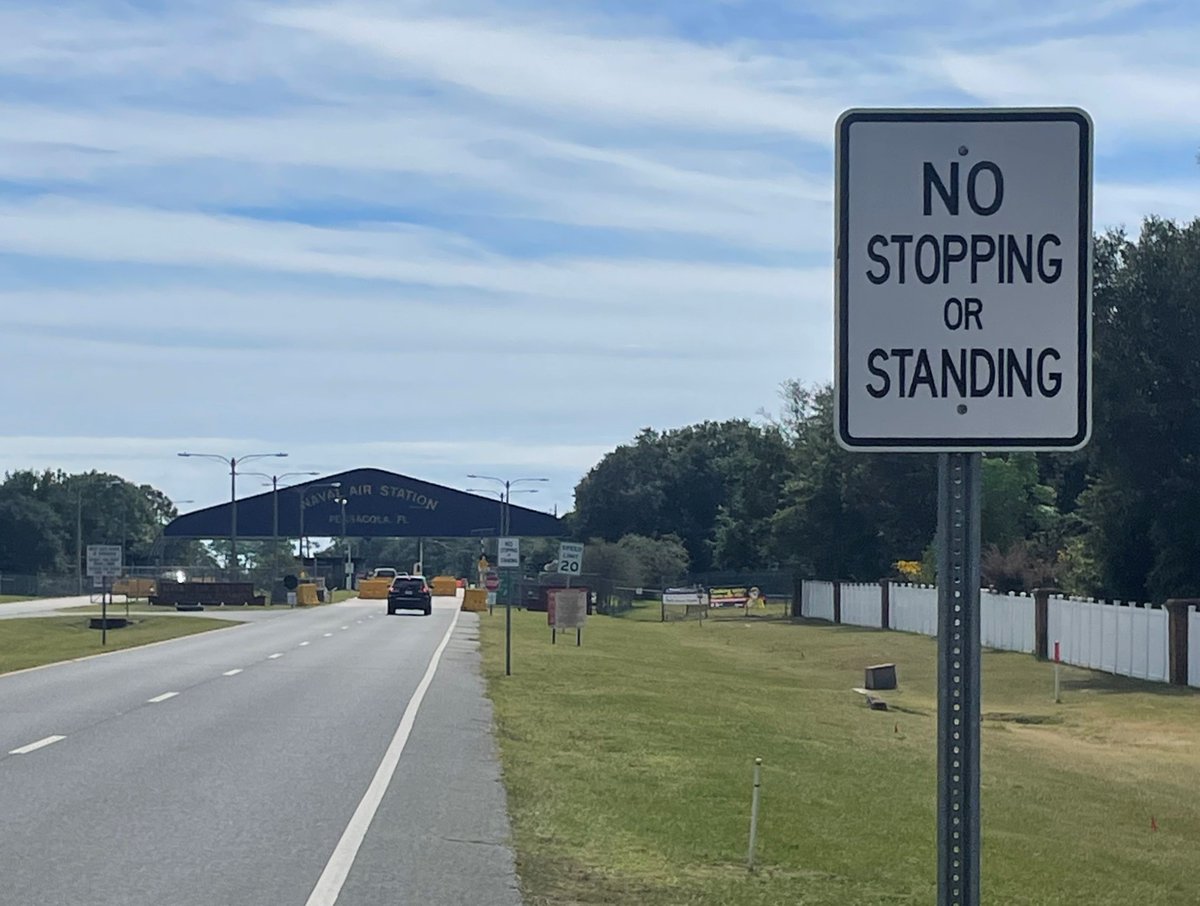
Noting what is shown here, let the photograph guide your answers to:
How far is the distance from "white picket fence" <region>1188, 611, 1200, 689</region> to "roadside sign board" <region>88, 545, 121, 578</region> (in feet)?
88.7

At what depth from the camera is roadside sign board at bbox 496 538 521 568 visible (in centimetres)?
3405

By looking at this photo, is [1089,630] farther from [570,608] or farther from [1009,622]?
[570,608]

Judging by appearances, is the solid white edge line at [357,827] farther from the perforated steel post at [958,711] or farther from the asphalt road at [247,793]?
the perforated steel post at [958,711]

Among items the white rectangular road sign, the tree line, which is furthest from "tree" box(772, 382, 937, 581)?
the white rectangular road sign

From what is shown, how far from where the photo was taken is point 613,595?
312ft

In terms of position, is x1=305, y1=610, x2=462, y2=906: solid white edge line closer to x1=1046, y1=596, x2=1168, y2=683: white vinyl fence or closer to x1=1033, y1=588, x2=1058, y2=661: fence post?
x1=1046, y1=596, x2=1168, y2=683: white vinyl fence

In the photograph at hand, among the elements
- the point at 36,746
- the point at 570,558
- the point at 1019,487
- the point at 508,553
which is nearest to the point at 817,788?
the point at 36,746

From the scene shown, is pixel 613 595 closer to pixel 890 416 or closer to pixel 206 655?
pixel 206 655

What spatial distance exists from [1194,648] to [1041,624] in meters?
12.1

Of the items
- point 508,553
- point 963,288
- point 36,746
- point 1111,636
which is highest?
point 963,288

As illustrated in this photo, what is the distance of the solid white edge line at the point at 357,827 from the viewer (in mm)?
10727

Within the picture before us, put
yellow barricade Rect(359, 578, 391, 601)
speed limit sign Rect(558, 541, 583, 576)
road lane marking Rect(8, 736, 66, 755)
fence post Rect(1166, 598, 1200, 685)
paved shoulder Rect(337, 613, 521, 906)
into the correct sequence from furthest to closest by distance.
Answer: yellow barricade Rect(359, 578, 391, 601) < speed limit sign Rect(558, 541, 583, 576) < fence post Rect(1166, 598, 1200, 685) < road lane marking Rect(8, 736, 66, 755) < paved shoulder Rect(337, 613, 521, 906)

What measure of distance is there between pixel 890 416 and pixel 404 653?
37.8 m

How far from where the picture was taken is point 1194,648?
3628 centimetres
